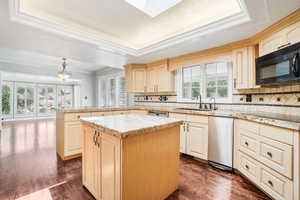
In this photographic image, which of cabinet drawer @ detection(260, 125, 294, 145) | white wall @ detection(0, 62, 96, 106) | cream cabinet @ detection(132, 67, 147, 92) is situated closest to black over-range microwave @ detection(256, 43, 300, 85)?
cabinet drawer @ detection(260, 125, 294, 145)

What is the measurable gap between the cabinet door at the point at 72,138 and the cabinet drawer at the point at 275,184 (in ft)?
9.89

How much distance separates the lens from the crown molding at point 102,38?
6.07 ft

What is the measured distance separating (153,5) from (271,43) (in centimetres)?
186

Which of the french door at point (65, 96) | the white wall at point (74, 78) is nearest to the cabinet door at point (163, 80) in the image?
the white wall at point (74, 78)

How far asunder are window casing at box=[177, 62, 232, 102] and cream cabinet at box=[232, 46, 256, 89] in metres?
0.32

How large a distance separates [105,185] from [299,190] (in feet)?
5.91

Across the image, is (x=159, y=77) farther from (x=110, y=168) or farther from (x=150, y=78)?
(x=110, y=168)

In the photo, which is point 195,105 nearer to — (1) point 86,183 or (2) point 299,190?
(2) point 299,190

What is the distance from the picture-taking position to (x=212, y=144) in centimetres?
240

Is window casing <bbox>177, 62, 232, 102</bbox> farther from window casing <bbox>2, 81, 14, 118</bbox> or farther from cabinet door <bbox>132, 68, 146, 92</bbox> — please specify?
window casing <bbox>2, 81, 14, 118</bbox>

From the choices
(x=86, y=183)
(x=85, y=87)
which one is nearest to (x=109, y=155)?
(x=86, y=183)

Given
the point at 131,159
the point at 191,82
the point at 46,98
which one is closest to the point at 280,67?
the point at 191,82

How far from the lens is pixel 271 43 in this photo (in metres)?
2.01

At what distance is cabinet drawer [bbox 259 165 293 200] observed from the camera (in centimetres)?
136
